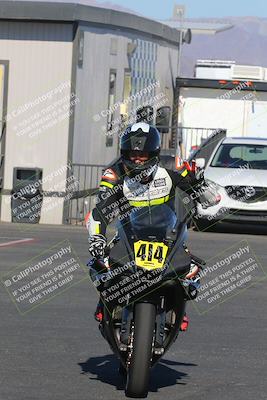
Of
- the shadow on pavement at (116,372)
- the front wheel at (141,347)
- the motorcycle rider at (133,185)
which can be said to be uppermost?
the motorcycle rider at (133,185)

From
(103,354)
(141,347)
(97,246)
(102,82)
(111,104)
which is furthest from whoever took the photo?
(111,104)

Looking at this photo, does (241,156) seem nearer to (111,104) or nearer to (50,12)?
(50,12)

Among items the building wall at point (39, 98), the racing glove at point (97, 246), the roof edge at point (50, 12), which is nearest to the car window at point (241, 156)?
the building wall at point (39, 98)

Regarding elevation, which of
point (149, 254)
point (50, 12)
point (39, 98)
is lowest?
point (149, 254)

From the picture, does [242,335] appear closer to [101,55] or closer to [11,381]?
[11,381]

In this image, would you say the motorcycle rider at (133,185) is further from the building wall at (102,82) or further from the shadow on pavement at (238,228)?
the building wall at (102,82)

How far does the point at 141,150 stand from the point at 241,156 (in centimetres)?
1515

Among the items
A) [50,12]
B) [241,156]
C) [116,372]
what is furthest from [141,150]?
[50,12]

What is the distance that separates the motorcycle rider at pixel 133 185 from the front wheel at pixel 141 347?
49cm

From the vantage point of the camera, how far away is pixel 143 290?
24.0 feet

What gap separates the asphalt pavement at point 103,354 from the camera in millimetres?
7801

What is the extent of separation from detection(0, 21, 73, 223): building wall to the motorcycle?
17.5m

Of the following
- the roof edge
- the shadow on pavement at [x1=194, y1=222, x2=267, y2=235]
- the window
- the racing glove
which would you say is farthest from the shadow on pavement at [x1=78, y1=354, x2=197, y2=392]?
the window

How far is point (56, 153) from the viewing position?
25.3 meters
